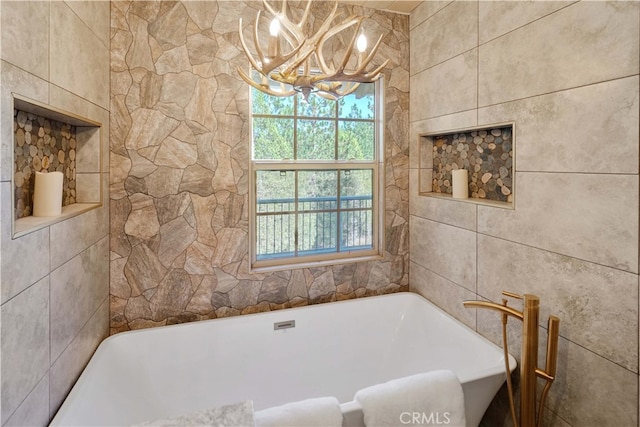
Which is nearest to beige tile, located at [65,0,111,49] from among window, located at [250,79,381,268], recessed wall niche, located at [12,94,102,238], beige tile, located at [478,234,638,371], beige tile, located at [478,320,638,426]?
recessed wall niche, located at [12,94,102,238]

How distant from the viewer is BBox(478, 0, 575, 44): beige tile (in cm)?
152

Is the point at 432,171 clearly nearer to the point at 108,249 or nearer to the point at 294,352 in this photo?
the point at 294,352

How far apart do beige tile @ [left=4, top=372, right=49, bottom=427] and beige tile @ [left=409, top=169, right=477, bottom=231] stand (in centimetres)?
215

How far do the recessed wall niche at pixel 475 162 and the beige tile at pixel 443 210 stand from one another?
55 millimetres

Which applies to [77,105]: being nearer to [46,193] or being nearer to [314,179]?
[46,193]

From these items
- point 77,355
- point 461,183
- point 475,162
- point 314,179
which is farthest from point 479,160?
point 77,355

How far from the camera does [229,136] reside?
2188 mm

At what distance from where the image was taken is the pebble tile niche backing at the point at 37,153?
1.28m

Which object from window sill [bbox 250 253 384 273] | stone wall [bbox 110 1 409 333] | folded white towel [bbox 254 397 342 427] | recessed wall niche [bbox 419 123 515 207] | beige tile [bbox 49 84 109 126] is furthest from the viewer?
window sill [bbox 250 253 384 273]

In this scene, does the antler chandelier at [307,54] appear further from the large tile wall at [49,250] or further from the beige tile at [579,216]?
the beige tile at [579,216]

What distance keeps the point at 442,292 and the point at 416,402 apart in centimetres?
103

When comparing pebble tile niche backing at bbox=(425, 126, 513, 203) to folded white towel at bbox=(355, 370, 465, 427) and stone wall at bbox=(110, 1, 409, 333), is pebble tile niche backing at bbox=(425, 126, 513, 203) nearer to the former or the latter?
folded white towel at bbox=(355, 370, 465, 427)

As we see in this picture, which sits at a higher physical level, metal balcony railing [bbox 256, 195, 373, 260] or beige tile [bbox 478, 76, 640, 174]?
beige tile [bbox 478, 76, 640, 174]

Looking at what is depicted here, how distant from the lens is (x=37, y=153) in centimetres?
141
